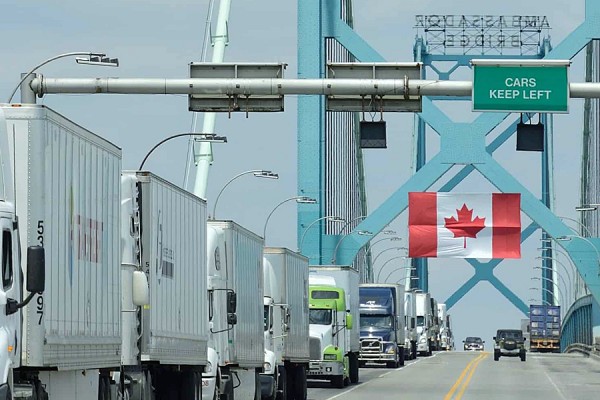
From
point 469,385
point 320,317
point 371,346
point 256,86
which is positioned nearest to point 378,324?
point 371,346

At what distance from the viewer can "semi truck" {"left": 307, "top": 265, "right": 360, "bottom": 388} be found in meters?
42.1

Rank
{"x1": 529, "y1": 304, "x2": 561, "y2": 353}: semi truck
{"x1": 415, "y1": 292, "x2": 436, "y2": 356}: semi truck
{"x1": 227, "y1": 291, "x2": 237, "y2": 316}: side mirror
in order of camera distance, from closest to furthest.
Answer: {"x1": 227, "y1": 291, "x2": 237, "y2": 316}: side mirror, {"x1": 415, "y1": 292, "x2": 436, "y2": 356}: semi truck, {"x1": 529, "y1": 304, "x2": 561, "y2": 353}: semi truck

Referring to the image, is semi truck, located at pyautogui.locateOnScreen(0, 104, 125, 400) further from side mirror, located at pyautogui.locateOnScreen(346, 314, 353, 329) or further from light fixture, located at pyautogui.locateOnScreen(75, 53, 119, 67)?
side mirror, located at pyautogui.locateOnScreen(346, 314, 353, 329)

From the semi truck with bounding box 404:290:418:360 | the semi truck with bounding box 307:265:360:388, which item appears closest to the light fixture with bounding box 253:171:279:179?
the semi truck with bounding box 307:265:360:388

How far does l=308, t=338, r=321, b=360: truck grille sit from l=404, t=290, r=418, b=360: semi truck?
114 ft

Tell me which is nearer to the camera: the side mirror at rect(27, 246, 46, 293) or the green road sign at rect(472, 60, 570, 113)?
the side mirror at rect(27, 246, 46, 293)

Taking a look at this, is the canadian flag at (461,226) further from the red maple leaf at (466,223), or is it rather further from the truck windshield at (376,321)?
the truck windshield at (376,321)

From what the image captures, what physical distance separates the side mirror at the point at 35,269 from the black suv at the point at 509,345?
213ft

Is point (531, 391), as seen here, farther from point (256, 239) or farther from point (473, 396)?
point (256, 239)

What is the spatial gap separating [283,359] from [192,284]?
10304mm

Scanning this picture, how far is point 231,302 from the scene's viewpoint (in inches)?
999

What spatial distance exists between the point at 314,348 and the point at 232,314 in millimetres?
16013

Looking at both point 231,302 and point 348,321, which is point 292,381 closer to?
point 348,321

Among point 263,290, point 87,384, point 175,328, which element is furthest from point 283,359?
point 87,384
